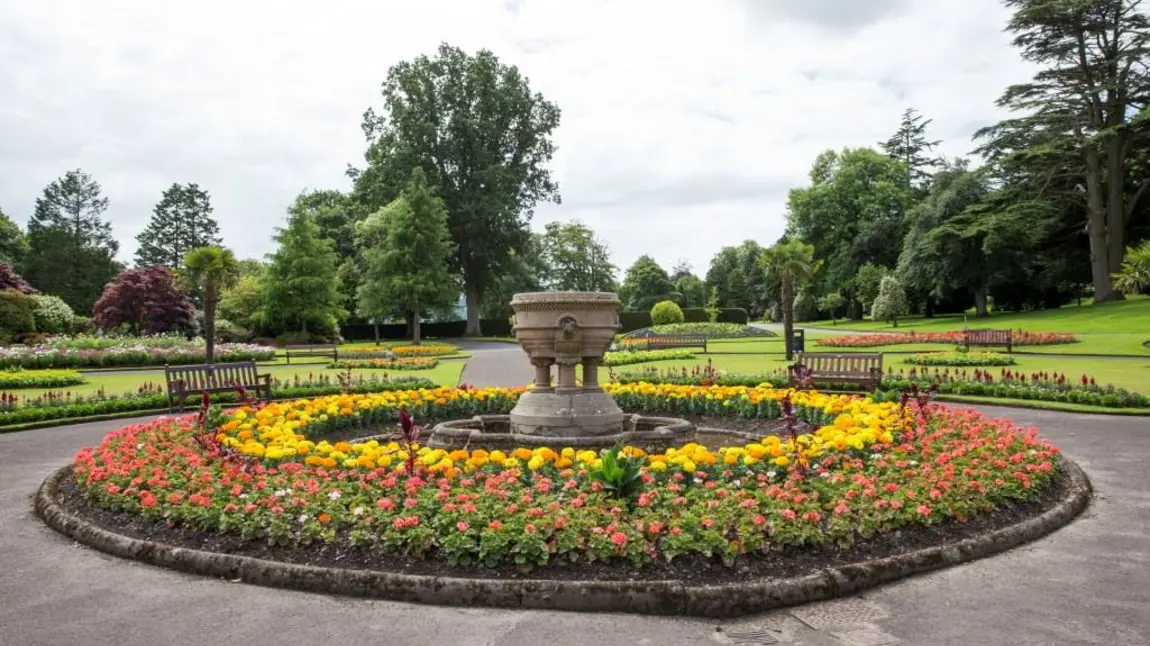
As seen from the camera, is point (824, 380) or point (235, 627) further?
point (824, 380)

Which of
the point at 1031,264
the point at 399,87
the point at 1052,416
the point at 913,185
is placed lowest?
the point at 1052,416

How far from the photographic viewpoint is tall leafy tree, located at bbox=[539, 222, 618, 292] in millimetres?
71875

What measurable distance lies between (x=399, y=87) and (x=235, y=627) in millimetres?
54001

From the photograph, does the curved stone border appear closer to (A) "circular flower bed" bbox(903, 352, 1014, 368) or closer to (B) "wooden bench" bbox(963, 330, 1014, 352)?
(A) "circular flower bed" bbox(903, 352, 1014, 368)

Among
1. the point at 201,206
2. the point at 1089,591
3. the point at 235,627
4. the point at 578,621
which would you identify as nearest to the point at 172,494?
the point at 235,627

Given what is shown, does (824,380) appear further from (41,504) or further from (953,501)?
(41,504)

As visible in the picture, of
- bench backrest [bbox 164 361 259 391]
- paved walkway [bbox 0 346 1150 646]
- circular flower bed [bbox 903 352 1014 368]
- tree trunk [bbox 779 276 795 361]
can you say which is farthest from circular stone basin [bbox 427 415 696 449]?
tree trunk [bbox 779 276 795 361]

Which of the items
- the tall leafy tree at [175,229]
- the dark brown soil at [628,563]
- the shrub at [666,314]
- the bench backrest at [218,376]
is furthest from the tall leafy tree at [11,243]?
the dark brown soil at [628,563]

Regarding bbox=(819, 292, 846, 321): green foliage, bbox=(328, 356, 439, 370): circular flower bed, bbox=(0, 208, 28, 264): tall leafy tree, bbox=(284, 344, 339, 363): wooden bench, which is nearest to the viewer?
bbox=(328, 356, 439, 370): circular flower bed

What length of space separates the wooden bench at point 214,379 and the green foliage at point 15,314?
2428cm

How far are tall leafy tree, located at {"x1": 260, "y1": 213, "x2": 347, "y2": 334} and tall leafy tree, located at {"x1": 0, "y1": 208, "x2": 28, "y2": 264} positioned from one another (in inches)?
1099

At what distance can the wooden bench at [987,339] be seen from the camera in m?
26.7

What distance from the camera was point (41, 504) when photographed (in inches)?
294

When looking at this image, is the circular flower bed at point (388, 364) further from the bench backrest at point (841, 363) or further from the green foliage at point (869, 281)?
the green foliage at point (869, 281)
